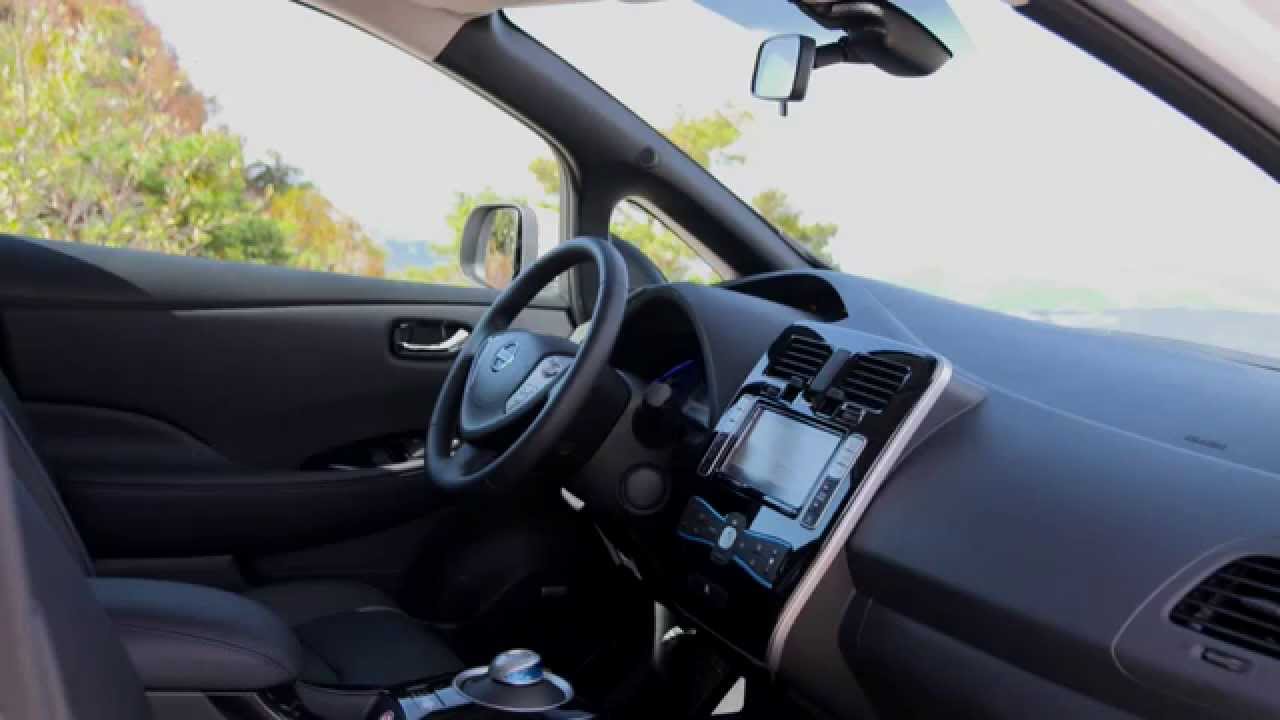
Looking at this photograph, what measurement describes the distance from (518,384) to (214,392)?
870 millimetres

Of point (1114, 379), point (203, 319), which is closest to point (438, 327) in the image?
point (203, 319)

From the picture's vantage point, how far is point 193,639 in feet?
4.51

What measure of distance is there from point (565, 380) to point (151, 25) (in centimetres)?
257

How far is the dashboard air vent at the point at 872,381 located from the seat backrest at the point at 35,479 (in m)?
0.96

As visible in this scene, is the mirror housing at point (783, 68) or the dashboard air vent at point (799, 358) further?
the mirror housing at point (783, 68)

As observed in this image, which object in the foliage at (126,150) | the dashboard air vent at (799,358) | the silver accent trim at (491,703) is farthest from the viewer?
the foliage at (126,150)

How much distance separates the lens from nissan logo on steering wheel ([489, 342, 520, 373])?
2021mm

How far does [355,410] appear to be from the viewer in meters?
2.65

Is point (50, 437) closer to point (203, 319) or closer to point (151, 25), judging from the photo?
point (203, 319)

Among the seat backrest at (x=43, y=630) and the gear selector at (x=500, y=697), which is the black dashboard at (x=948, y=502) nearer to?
the gear selector at (x=500, y=697)

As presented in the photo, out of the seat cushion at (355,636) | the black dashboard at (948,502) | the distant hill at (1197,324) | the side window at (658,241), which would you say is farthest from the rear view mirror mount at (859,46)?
the seat cushion at (355,636)

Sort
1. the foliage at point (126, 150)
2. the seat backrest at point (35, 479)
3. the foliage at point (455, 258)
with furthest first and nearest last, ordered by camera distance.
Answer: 1. the foliage at point (126, 150)
2. the foliage at point (455, 258)
3. the seat backrest at point (35, 479)

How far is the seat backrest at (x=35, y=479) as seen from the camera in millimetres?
1071

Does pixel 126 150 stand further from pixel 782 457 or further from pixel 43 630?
pixel 43 630
